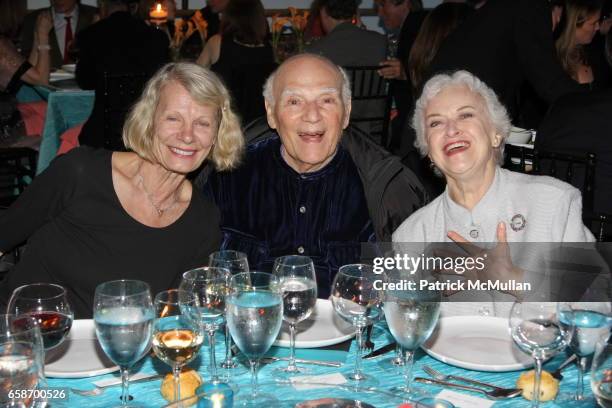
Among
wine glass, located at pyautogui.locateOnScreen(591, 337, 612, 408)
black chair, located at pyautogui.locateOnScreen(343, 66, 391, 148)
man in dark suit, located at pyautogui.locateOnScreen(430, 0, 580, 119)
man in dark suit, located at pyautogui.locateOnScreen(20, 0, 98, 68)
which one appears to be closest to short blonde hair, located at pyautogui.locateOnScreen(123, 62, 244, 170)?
wine glass, located at pyautogui.locateOnScreen(591, 337, 612, 408)

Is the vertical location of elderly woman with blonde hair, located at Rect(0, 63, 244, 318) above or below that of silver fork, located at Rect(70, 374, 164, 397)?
above

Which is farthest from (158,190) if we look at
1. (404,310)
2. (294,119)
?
(404,310)

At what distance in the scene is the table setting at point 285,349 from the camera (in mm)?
1220

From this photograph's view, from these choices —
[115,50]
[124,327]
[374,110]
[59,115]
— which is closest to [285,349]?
[124,327]

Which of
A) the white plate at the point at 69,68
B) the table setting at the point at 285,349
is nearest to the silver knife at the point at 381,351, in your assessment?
the table setting at the point at 285,349

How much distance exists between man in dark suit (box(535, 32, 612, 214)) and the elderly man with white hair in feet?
2.85

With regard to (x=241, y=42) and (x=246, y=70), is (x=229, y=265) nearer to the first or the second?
(x=246, y=70)

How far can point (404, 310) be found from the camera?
1.38m

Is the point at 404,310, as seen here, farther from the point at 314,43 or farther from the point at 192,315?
the point at 314,43

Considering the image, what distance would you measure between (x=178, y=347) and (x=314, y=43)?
4753mm

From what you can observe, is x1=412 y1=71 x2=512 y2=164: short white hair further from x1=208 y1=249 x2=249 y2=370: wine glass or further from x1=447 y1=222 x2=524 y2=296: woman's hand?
x1=208 y1=249 x2=249 y2=370: wine glass

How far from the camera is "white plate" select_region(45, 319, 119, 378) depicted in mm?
1448

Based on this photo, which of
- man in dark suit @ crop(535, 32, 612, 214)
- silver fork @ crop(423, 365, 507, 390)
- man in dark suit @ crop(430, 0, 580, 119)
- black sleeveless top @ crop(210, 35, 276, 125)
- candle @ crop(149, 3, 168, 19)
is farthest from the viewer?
candle @ crop(149, 3, 168, 19)

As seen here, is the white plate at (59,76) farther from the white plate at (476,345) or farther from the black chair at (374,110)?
the white plate at (476,345)
